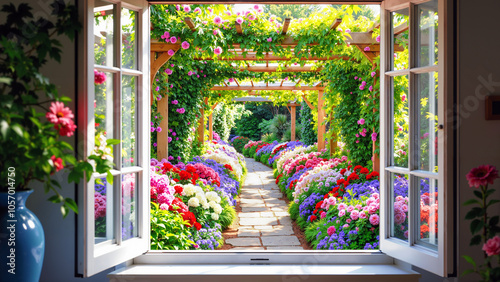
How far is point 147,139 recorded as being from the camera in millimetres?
2701

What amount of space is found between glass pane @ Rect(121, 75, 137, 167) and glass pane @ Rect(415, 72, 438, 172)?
1673mm

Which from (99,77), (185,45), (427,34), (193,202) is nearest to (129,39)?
(99,77)

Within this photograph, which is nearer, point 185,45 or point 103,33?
point 103,33

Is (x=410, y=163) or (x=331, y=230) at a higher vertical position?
(x=410, y=163)

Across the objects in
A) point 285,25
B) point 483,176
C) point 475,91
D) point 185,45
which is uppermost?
point 285,25

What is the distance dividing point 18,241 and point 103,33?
3.86 ft

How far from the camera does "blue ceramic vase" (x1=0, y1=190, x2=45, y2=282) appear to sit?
193 centimetres

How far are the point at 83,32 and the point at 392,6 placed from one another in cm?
180

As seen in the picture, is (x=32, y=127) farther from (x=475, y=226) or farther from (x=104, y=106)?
(x=475, y=226)

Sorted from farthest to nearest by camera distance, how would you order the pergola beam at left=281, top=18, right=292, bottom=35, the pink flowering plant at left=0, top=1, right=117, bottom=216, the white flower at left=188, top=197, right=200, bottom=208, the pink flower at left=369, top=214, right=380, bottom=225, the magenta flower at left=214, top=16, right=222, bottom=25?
the magenta flower at left=214, top=16, right=222, bottom=25
the pergola beam at left=281, top=18, right=292, bottom=35
the white flower at left=188, top=197, right=200, bottom=208
the pink flower at left=369, top=214, right=380, bottom=225
the pink flowering plant at left=0, top=1, right=117, bottom=216

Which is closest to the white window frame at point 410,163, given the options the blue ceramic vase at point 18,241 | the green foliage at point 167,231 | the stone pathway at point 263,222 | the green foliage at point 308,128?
the green foliage at point 167,231

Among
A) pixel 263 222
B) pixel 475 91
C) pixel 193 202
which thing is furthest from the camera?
pixel 263 222

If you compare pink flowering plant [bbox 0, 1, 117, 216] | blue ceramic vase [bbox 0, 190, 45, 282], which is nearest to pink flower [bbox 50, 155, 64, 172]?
pink flowering plant [bbox 0, 1, 117, 216]

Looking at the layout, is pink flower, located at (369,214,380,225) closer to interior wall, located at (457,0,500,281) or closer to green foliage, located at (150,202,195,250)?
interior wall, located at (457,0,500,281)
